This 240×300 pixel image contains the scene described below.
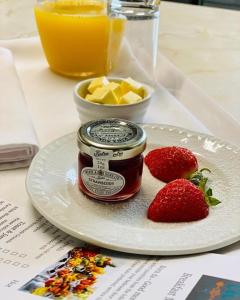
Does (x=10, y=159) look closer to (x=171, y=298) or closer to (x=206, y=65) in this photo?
(x=171, y=298)

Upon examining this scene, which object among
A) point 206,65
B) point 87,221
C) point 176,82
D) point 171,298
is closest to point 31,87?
point 176,82

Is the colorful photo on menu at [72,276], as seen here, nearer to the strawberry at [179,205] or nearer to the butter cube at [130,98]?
the strawberry at [179,205]

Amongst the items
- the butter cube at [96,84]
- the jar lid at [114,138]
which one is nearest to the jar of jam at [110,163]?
the jar lid at [114,138]

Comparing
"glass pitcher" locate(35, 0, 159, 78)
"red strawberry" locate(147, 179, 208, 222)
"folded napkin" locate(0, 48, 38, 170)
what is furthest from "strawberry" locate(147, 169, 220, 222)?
"glass pitcher" locate(35, 0, 159, 78)

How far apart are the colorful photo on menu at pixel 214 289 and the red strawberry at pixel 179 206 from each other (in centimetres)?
10

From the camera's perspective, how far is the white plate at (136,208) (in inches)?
24.4

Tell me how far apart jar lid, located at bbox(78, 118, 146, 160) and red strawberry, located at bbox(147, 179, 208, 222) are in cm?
7

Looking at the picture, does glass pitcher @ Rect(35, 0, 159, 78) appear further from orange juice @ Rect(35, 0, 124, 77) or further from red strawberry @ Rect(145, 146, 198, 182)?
red strawberry @ Rect(145, 146, 198, 182)

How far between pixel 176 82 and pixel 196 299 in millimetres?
646

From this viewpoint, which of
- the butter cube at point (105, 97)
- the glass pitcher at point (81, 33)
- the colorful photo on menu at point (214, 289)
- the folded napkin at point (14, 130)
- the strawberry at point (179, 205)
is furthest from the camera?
the glass pitcher at point (81, 33)

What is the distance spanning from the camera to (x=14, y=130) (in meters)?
0.84

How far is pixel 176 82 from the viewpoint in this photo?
1.13 m

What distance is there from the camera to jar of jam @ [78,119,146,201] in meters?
0.68

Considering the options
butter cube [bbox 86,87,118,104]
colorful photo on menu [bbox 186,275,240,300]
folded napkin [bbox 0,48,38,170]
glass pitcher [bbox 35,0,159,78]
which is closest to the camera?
colorful photo on menu [bbox 186,275,240,300]
